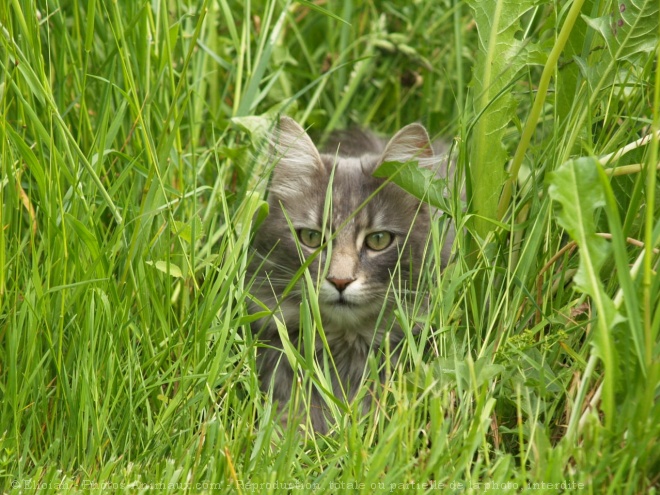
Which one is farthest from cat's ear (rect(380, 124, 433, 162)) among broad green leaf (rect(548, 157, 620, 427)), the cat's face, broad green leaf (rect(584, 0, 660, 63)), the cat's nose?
broad green leaf (rect(548, 157, 620, 427))

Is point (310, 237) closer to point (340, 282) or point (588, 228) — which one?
point (340, 282)

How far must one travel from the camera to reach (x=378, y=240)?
2793 millimetres

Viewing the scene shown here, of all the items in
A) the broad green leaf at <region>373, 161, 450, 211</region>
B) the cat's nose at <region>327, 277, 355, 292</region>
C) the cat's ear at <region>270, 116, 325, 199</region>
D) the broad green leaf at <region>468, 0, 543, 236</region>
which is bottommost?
the cat's nose at <region>327, 277, 355, 292</region>

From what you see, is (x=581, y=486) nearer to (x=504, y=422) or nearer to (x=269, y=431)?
(x=504, y=422)

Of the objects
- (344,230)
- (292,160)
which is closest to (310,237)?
(344,230)

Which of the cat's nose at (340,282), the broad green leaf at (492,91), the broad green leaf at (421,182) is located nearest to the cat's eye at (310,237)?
the cat's nose at (340,282)

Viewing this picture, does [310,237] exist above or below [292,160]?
below

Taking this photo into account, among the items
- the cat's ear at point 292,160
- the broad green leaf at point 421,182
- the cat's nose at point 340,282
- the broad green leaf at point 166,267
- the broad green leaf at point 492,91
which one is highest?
the broad green leaf at point 492,91

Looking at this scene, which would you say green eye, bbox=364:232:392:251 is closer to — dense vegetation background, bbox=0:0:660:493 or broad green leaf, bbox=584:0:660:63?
dense vegetation background, bbox=0:0:660:493

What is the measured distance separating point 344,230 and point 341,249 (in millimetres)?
85

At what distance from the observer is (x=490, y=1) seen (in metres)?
2.38

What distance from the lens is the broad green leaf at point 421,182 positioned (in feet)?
7.69

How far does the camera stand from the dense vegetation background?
1.79 meters

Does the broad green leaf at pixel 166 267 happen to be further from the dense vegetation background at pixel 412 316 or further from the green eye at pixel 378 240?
the green eye at pixel 378 240
